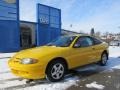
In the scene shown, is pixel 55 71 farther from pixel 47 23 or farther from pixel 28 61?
pixel 47 23

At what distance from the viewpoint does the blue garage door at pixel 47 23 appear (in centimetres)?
2577

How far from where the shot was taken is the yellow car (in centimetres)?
720

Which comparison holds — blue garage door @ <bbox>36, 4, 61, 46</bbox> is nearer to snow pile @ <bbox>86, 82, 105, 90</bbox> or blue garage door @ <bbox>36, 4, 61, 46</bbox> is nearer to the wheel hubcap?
the wheel hubcap

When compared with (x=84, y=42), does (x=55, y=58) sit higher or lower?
lower

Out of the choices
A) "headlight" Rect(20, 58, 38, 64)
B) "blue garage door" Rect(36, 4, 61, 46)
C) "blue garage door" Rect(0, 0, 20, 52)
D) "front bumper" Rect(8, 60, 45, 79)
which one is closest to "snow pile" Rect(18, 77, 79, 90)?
"front bumper" Rect(8, 60, 45, 79)

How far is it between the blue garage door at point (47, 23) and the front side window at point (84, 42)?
52.9ft

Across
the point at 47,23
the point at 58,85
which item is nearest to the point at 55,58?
the point at 58,85

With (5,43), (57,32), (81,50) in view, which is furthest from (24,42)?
(81,50)

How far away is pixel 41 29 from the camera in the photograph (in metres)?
26.2

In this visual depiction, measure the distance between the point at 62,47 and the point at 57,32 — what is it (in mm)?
20303

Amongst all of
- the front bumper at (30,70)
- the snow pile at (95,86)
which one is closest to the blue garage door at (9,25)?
the front bumper at (30,70)

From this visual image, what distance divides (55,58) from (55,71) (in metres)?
Answer: 0.40

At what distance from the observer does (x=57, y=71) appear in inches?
304

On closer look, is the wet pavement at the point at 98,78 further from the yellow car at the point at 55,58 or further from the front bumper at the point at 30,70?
the front bumper at the point at 30,70
